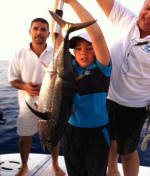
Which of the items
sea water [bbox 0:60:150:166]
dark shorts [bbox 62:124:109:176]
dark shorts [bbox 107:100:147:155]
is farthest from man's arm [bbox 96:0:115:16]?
sea water [bbox 0:60:150:166]

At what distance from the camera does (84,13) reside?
1.57 metres

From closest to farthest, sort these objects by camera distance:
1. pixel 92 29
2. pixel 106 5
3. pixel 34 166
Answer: pixel 92 29 < pixel 106 5 < pixel 34 166

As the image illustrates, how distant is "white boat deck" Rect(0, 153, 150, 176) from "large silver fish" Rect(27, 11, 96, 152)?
5.11 feet

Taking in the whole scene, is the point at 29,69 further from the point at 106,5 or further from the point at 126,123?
the point at 126,123

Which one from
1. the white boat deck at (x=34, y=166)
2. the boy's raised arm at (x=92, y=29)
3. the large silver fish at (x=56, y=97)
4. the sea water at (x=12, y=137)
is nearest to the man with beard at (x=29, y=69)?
the white boat deck at (x=34, y=166)

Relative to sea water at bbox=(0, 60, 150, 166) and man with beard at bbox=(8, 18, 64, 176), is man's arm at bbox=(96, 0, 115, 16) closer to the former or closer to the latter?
man with beard at bbox=(8, 18, 64, 176)

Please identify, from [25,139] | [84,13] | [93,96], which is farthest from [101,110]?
[25,139]

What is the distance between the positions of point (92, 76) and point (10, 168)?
2.06m

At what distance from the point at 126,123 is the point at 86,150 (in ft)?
2.12

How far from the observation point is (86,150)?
192 cm

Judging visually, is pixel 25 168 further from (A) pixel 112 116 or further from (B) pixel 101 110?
(B) pixel 101 110

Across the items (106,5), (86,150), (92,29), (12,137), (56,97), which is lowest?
(12,137)

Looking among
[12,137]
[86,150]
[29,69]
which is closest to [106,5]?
[29,69]

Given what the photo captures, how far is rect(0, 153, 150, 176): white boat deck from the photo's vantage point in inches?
116
